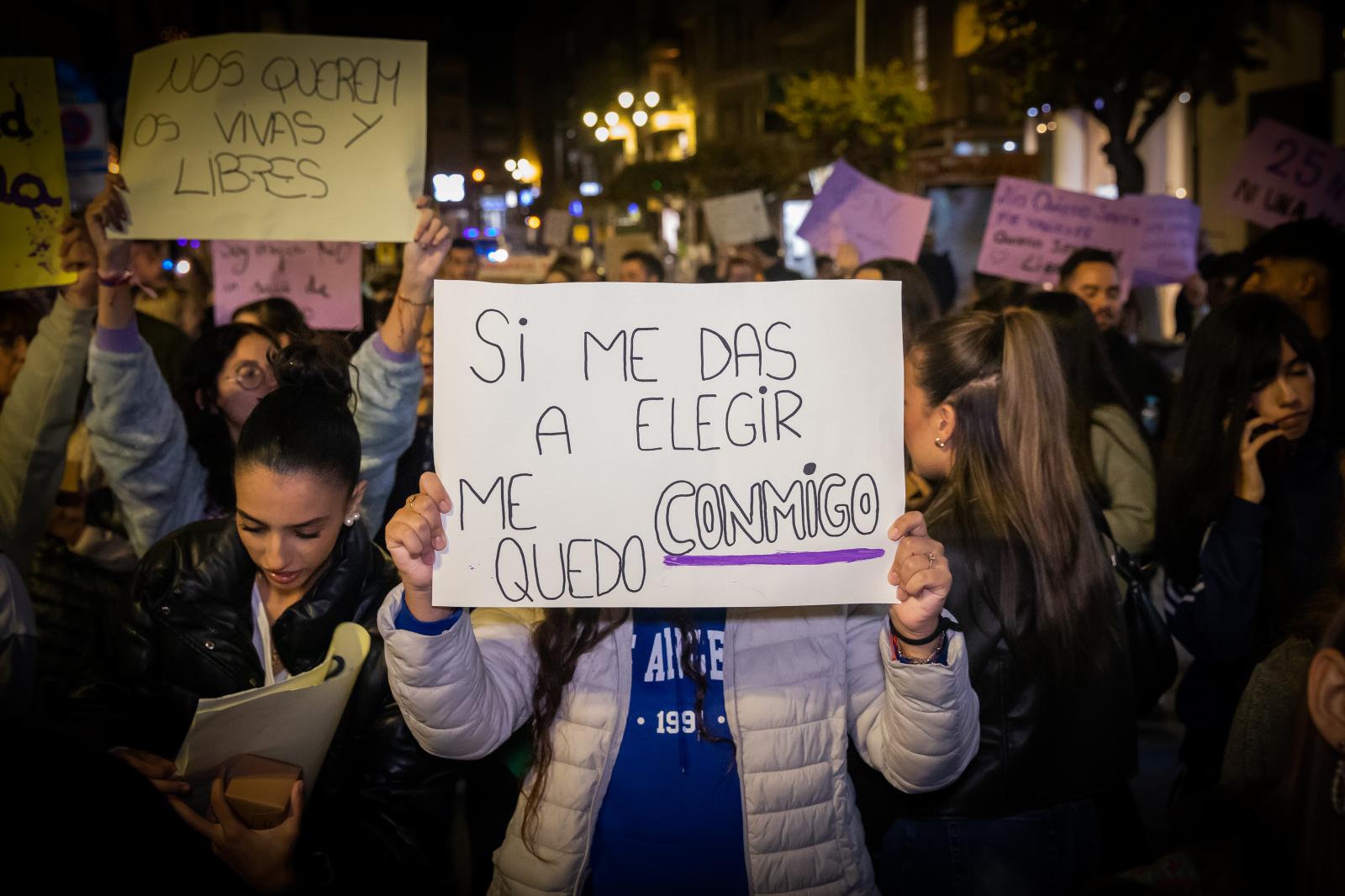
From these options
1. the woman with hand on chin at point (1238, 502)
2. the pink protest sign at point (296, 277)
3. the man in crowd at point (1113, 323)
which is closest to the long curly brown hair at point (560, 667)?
the woman with hand on chin at point (1238, 502)

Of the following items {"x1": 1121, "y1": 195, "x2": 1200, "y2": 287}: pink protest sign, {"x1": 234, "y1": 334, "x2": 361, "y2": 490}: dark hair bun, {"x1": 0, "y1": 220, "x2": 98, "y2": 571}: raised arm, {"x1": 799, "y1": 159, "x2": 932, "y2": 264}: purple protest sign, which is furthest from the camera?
{"x1": 1121, "y1": 195, "x2": 1200, "y2": 287}: pink protest sign

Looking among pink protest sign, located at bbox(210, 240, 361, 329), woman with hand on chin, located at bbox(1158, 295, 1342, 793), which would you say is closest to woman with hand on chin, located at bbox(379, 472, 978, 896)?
woman with hand on chin, located at bbox(1158, 295, 1342, 793)

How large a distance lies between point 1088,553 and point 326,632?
5.77 feet

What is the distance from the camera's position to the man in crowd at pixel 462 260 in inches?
299

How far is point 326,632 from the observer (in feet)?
8.09

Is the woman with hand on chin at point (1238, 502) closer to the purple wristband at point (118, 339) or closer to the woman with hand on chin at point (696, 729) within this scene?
the woman with hand on chin at point (696, 729)

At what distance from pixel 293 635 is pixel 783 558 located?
1161 mm

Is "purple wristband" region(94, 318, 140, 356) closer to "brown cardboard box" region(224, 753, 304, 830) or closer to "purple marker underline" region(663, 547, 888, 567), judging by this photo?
"brown cardboard box" region(224, 753, 304, 830)

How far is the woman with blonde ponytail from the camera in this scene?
2.45 meters

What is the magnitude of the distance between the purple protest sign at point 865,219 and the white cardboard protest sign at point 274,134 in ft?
13.3

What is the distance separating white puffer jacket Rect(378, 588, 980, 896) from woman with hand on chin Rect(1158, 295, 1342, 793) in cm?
131

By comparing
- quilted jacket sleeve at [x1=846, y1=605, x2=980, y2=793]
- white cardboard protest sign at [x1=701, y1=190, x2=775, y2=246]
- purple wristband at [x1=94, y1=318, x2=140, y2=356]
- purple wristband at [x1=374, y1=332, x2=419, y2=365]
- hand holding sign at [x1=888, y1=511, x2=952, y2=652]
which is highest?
white cardboard protest sign at [x1=701, y1=190, x2=775, y2=246]

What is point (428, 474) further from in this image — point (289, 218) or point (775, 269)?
point (775, 269)

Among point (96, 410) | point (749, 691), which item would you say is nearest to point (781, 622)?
point (749, 691)
